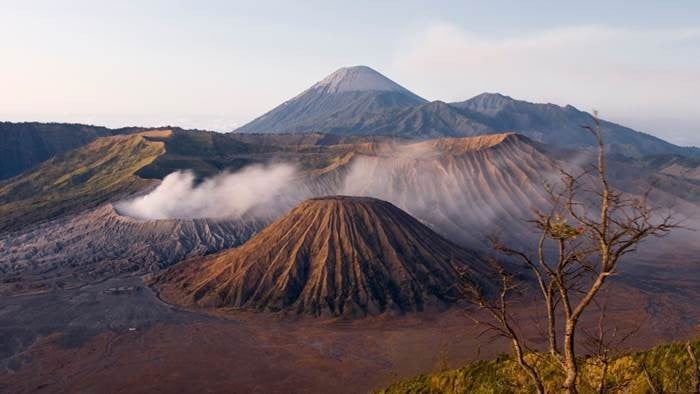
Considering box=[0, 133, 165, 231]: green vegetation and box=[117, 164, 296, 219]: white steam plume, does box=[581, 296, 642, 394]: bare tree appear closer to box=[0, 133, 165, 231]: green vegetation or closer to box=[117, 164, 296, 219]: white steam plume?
box=[117, 164, 296, 219]: white steam plume

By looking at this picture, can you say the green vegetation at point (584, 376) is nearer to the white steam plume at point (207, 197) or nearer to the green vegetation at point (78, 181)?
the white steam plume at point (207, 197)

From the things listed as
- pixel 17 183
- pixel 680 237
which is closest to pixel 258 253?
pixel 680 237

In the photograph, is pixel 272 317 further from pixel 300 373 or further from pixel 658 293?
pixel 658 293

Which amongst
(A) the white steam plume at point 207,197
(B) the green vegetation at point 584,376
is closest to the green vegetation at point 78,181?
(A) the white steam plume at point 207,197

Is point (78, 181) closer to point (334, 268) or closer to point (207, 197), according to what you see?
point (207, 197)

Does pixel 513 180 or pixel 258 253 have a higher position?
pixel 513 180

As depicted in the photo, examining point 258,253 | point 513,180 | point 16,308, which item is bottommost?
point 16,308
